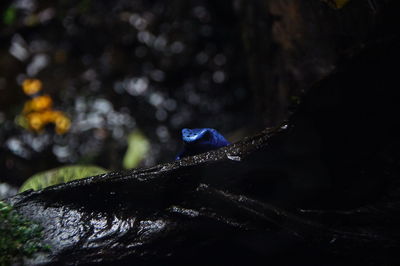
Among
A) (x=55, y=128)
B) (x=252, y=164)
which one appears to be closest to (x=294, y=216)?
(x=252, y=164)

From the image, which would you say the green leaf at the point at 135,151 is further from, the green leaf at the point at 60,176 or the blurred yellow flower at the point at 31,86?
the blurred yellow flower at the point at 31,86

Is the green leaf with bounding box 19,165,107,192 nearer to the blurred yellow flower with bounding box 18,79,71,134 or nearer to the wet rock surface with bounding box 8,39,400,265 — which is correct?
the wet rock surface with bounding box 8,39,400,265

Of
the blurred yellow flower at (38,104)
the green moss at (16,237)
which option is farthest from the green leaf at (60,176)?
the blurred yellow flower at (38,104)

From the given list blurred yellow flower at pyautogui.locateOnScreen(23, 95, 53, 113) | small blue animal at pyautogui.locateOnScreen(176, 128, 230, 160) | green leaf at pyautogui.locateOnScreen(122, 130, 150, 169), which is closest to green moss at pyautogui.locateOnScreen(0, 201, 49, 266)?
small blue animal at pyautogui.locateOnScreen(176, 128, 230, 160)

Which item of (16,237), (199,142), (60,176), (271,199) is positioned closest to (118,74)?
(60,176)

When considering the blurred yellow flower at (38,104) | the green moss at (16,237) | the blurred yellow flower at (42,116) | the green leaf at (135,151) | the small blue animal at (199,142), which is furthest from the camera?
the blurred yellow flower at (38,104)

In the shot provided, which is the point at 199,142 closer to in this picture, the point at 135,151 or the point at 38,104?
the point at 135,151
